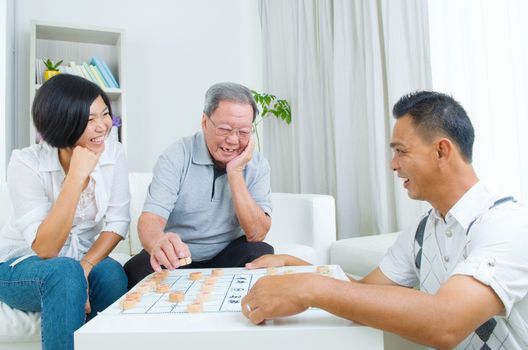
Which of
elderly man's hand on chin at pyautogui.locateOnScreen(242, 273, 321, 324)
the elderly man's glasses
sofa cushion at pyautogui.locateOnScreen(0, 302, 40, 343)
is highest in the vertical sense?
the elderly man's glasses

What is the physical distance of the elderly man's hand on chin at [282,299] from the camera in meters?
0.79

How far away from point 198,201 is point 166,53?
Answer: 244 centimetres

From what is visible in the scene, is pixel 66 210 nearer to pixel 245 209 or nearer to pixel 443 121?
pixel 245 209

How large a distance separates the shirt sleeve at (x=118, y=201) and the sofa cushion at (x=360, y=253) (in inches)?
40.2

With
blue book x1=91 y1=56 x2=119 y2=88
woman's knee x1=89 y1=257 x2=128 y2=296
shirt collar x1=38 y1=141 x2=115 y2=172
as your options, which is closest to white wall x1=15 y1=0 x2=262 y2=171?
blue book x1=91 y1=56 x2=119 y2=88

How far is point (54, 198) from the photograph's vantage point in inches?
60.0

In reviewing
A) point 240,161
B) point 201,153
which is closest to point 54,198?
point 201,153

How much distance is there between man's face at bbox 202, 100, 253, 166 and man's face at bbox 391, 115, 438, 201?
2.07 feet

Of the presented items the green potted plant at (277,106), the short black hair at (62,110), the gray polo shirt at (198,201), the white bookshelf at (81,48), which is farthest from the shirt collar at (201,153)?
the green potted plant at (277,106)

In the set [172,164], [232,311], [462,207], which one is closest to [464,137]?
[462,207]

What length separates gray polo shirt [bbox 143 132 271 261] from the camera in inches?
67.1

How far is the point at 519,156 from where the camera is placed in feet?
6.48

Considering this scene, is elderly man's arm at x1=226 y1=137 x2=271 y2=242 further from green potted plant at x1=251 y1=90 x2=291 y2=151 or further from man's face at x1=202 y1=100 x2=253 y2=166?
green potted plant at x1=251 y1=90 x2=291 y2=151

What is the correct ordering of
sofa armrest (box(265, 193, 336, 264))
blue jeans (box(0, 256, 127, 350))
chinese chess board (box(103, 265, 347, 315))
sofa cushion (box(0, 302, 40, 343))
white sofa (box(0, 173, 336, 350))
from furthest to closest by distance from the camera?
sofa armrest (box(265, 193, 336, 264)) → white sofa (box(0, 173, 336, 350)) → sofa cushion (box(0, 302, 40, 343)) → blue jeans (box(0, 256, 127, 350)) → chinese chess board (box(103, 265, 347, 315))
